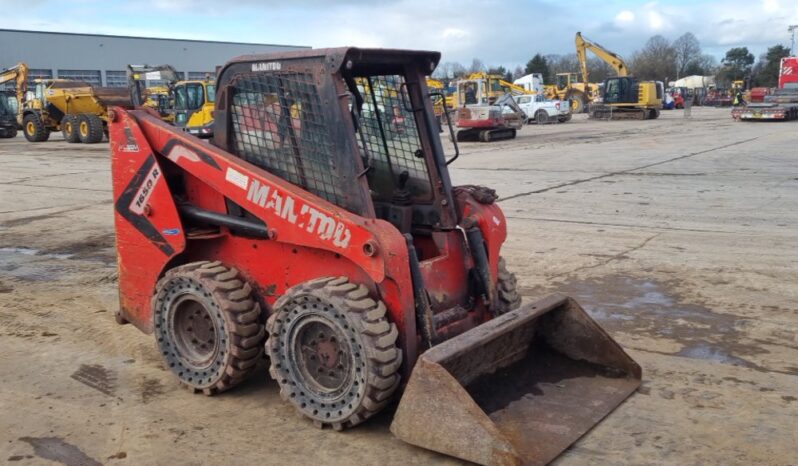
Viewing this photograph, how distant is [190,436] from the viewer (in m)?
4.10

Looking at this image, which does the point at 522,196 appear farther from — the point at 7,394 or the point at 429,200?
the point at 7,394

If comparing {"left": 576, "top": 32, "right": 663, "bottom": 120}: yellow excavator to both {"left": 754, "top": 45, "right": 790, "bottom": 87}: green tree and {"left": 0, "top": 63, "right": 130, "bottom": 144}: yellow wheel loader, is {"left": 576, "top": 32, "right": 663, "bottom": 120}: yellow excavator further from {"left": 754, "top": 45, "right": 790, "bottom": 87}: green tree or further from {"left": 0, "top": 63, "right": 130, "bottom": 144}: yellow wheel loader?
{"left": 754, "top": 45, "right": 790, "bottom": 87}: green tree

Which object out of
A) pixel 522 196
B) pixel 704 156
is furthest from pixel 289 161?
pixel 704 156

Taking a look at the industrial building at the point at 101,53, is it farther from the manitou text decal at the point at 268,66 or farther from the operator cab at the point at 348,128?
the manitou text decal at the point at 268,66

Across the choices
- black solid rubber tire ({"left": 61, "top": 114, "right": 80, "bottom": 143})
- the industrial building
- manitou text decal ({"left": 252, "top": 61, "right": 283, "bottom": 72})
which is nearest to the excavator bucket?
manitou text decal ({"left": 252, "top": 61, "right": 283, "bottom": 72})

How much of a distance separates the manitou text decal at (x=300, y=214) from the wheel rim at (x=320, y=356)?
0.44 metres

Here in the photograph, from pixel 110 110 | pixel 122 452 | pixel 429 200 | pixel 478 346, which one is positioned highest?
pixel 110 110

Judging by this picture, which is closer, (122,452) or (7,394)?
(122,452)

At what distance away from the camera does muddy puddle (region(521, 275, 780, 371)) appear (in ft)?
17.7

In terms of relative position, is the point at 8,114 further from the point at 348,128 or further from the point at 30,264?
the point at 348,128

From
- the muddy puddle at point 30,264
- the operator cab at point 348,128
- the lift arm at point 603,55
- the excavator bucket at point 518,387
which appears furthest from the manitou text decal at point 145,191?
the lift arm at point 603,55

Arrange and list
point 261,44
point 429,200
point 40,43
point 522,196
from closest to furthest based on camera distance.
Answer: point 429,200 → point 522,196 → point 40,43 → point 261,44

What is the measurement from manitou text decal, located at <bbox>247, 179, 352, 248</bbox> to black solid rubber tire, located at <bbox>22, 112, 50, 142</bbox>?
101 ft

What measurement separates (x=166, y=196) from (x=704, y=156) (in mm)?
17478
